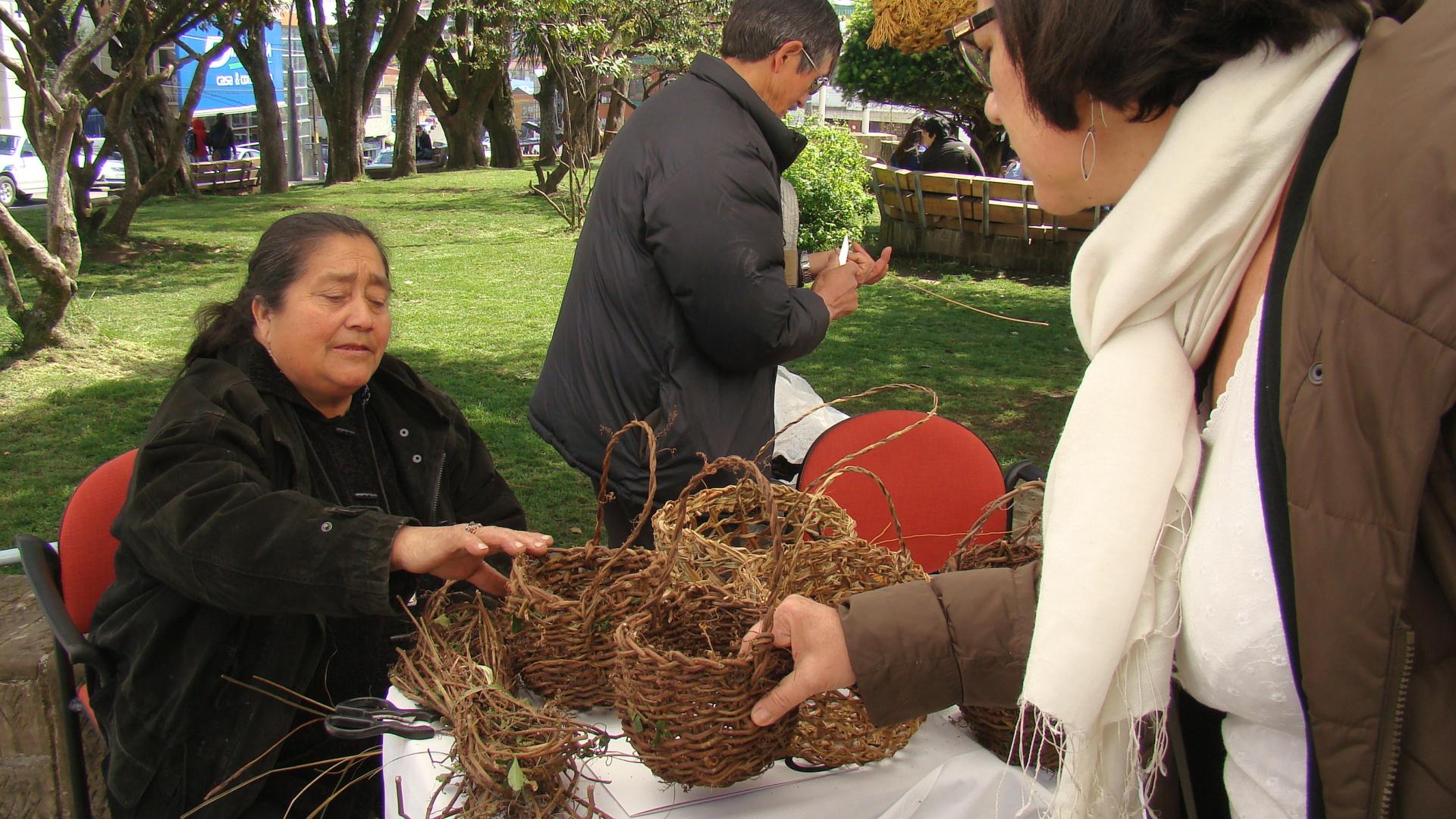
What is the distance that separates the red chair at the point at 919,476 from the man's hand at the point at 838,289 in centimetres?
31

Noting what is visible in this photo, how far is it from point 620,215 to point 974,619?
157 cm

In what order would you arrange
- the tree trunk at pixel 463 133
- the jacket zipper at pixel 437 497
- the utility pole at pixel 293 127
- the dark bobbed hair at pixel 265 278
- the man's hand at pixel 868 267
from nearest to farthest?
the dark bobbed hair at pixel 265 278 → the jacket zipper at pixel 437 497 → the man's hand at pixel 868 267 → the utility pole at pixel 293 127 → the tree trunk at pixel 463 133

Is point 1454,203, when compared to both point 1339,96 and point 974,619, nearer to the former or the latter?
point 1339,96

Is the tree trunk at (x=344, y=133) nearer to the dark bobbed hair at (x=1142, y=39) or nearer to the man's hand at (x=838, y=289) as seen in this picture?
the man's hand at (x=838, y=289)

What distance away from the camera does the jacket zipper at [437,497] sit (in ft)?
7.84

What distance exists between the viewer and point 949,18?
6.07 ft

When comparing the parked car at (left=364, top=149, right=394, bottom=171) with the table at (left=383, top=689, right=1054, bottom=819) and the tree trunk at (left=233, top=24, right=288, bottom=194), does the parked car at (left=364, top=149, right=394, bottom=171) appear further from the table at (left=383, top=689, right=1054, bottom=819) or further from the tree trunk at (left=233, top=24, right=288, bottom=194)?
the table at (left=383, top=689, right=1054, bottom=819)

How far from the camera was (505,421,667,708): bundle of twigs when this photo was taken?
1.66 meters

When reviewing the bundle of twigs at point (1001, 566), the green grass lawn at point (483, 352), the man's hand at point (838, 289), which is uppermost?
the man's hand at point (838, 289)

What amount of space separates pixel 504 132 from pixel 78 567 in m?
27.0

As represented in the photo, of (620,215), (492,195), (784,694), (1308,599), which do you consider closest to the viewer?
(1308,599)

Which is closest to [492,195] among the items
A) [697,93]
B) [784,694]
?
[697,93]

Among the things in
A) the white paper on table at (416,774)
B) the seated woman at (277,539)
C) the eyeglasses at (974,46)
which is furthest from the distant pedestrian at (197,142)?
Result: the eyeglasses at (974,46)

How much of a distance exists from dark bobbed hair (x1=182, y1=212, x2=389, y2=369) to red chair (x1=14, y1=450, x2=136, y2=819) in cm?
30
